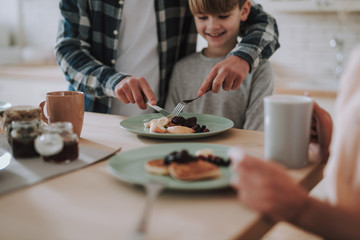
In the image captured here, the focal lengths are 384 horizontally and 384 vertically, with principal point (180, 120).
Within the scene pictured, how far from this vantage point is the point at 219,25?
68.4 inches

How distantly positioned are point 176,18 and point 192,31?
0.13 meters

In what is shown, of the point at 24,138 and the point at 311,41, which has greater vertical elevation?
the point at 311,41

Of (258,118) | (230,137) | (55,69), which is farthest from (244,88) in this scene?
(55,69)

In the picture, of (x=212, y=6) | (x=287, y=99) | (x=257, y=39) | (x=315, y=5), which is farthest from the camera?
(x=315, y=5)

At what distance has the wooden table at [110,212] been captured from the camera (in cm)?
57

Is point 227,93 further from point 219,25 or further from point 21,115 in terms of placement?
point 21,115

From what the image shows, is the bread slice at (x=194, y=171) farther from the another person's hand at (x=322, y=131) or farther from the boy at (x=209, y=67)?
the boy at (x=209, y=67)

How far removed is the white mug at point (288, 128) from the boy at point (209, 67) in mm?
750

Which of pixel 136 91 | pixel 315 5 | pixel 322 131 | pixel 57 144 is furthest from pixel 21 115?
pixel 315 5

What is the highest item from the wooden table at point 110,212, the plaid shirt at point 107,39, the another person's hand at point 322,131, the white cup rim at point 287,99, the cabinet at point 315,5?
the cabinet at point 315,5

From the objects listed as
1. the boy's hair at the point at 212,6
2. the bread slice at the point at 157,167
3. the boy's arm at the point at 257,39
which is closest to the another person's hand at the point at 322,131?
the bread slice at the point at 157,167

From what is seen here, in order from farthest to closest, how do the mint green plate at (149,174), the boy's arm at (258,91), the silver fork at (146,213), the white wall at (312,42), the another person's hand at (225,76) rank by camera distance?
the white wall at (312,42) → the boy's arm at (258,91) → the another person's hand at (225,76) → the mint green plate at (149,174) → the silver fork at (146,213)

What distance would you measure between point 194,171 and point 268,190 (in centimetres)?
16

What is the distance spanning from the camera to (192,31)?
6.24 feet
